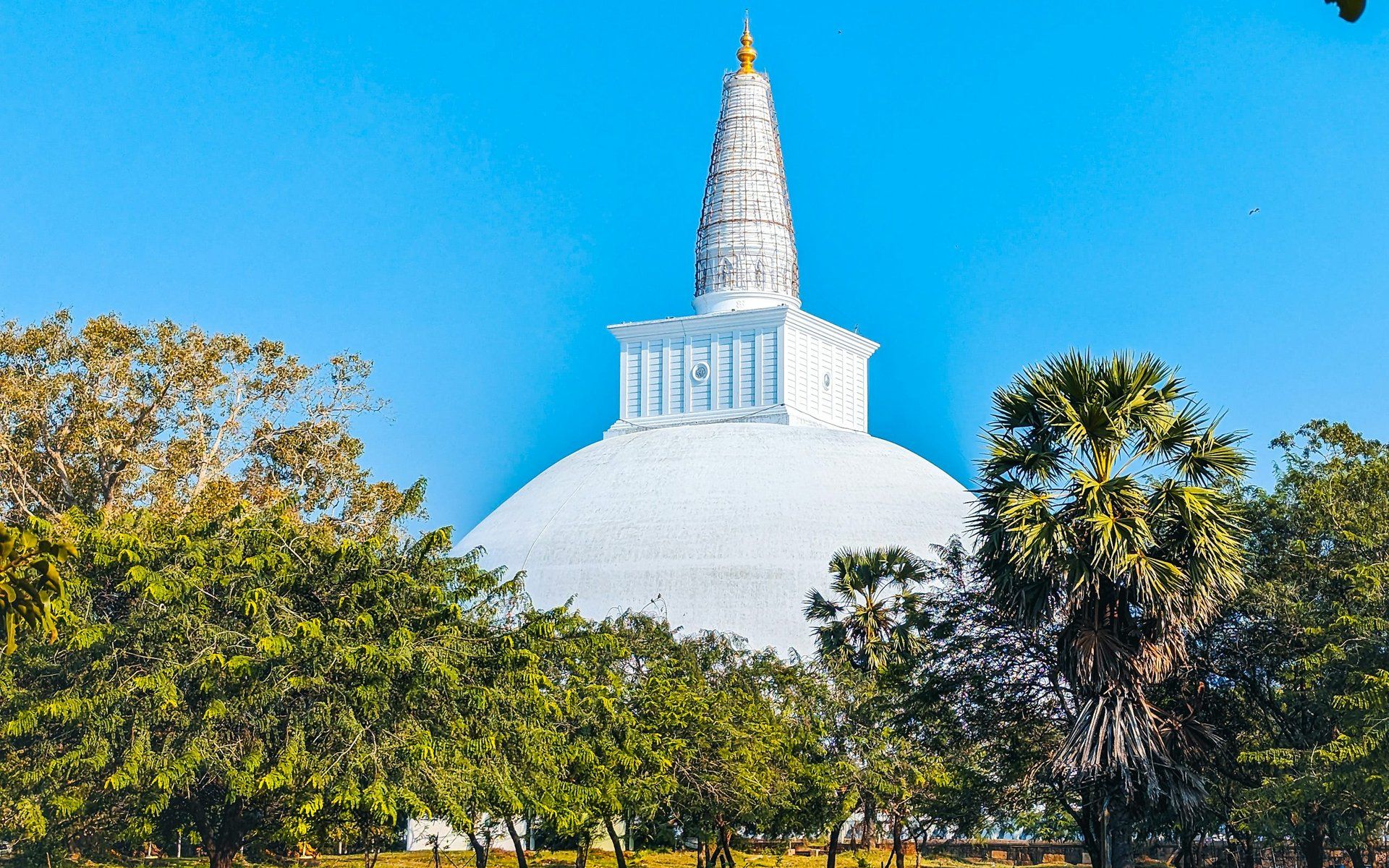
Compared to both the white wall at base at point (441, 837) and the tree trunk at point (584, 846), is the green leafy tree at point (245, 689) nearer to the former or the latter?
the tree trunk at point (584, 846)

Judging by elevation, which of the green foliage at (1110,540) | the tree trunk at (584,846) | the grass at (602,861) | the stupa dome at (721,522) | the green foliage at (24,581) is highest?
the stupa dome at (721,522)

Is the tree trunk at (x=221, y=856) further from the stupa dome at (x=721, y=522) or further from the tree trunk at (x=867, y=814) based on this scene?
the stupa dome at (x=721, y=522)

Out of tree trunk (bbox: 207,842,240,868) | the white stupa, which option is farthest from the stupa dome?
tree trunk (bbox: 207,842,240,868)

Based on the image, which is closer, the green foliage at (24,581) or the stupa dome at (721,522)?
the green foliage at (24,581)

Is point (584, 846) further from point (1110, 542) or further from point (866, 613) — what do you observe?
point (1110, 542)

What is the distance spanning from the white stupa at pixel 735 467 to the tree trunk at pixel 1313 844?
1851 cm

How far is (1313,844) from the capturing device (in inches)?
1009

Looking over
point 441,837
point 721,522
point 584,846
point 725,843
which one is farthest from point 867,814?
point 721,522

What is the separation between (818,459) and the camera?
172 feet

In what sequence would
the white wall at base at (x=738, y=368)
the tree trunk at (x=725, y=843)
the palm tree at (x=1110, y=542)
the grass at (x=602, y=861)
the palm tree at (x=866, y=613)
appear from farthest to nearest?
the white wall at base at (x=738, y=368)
the grass at (x=602, y=861)
the palm tree at (x=866, y=613)
the tree trunk at (x=725, y=843)
the palm tree at (x=1110, y=542)

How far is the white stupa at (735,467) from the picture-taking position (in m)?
46.5

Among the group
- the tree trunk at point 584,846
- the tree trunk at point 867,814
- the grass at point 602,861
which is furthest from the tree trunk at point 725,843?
the grass at point 602,861

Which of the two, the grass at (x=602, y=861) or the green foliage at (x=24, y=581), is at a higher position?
the green foliage at (x=24, y=581)

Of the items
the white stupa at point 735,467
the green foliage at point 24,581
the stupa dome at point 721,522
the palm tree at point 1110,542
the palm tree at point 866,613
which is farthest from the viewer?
the white stupa at point 735,467
